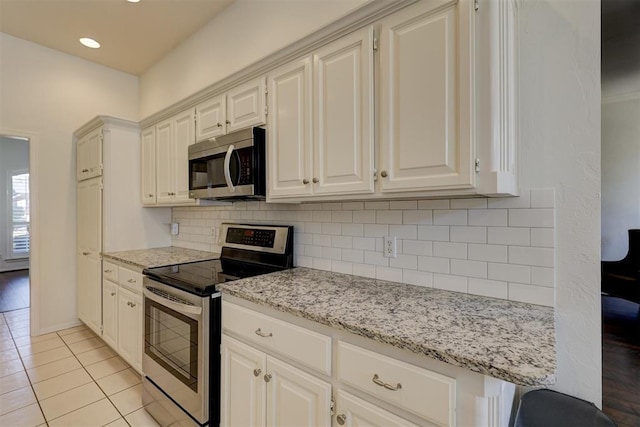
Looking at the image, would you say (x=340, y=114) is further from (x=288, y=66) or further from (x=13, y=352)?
(x=13, y=352)

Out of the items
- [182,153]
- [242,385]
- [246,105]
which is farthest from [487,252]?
[182,153]

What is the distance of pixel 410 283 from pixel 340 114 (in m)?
0.94

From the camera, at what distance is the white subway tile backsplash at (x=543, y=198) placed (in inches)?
48.0

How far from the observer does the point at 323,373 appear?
1148mm

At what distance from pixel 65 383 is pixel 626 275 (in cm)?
456

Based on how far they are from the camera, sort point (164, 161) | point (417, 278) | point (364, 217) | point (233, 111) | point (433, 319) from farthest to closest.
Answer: point (164, 161) < point (233, 111) < point (364, 217) < point (417, 278) < point (433, 319)

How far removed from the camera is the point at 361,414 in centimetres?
103

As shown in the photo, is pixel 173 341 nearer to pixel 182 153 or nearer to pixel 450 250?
pixel 182 153

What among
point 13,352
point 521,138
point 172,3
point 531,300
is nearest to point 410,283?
point 531,300

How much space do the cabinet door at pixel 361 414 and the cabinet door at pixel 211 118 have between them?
183cm

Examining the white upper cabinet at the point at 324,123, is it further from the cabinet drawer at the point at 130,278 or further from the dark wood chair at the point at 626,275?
the dark wood chair at the point at 626,275

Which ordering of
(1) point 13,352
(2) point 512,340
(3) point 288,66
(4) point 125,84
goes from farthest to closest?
Result: 1. (4) point 125,84
2. (1) point 13,352
3. (3) point 288,66
4. (2) point 512,340

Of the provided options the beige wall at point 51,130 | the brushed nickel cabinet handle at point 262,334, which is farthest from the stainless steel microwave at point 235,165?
the beige wall at point 51,130

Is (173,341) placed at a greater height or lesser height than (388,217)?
lesser
